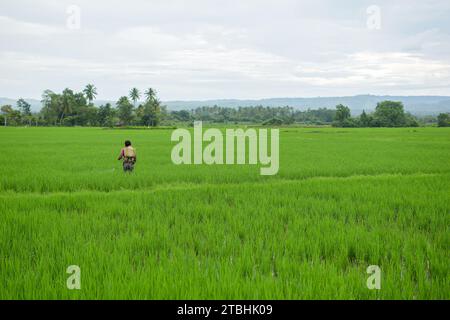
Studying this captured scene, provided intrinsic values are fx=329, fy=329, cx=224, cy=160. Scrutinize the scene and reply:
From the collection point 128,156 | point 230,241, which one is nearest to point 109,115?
point 128,156

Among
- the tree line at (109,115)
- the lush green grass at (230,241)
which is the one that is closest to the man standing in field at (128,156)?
the lush green grass at (230,241)

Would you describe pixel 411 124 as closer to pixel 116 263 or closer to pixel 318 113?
pixel 318 113

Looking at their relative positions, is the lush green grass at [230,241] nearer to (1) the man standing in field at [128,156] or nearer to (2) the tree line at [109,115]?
(1) the man standing in field at [128,156]

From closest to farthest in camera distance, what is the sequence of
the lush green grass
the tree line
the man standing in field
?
the lush green grass < the man standing in field < the tree line

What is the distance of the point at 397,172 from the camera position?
10.2 metres

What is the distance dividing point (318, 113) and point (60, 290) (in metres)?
106

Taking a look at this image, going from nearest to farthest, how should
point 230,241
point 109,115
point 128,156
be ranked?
point 230,241, point 128,156, point 109,115

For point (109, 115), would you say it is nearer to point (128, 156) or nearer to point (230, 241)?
point (128, 156)

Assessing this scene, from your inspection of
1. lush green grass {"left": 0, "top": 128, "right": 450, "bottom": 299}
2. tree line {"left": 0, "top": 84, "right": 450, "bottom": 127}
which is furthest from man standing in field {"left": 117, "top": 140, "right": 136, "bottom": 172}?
tree line {"left": 0, "top": 84, "right": 450, "bottom": 127}

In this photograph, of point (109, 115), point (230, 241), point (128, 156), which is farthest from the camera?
point (109, 115)

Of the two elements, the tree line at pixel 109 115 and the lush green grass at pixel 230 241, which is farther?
the tree line at pixel 109 115

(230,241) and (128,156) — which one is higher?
(128,156)

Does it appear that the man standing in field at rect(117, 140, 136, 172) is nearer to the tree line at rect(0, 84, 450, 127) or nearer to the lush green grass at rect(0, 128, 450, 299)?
the lush green grass at rect(0, 128, 450, 299)
